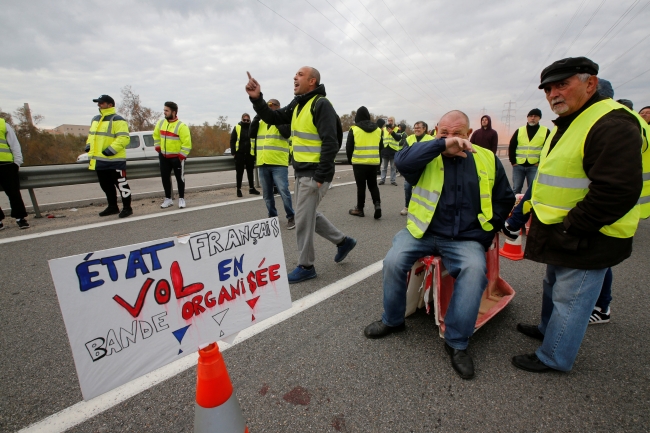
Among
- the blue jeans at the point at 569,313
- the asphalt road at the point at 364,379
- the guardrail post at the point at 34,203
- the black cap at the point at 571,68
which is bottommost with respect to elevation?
the asphalt road at the point at 364,379

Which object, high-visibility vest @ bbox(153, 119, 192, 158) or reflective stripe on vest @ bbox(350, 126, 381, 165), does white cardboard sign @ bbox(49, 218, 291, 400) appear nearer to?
reflective stripe on vest @ bbox(350, 126, 381, 165)

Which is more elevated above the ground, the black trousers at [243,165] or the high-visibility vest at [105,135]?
the high-visibility vest at [105,135]

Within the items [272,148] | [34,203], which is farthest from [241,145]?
[34,203]

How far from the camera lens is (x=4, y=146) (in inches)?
196

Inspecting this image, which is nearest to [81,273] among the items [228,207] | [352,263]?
[352,263]

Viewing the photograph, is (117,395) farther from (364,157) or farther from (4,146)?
(4,146)

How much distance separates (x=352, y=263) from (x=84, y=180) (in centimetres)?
559

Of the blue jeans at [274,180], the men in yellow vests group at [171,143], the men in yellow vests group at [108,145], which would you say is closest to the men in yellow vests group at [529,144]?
the blue jeans at [274,180]

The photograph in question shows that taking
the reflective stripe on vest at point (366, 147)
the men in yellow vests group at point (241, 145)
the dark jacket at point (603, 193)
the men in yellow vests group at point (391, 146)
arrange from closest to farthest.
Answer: the dark jacket at point (603, 193) < the reflective stripe on vest at point (366, 147) < the men in yellow vests group at point (241, 145) < the men in yellow vests group at point (391, 146)

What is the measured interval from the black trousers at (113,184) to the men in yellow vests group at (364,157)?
409 cm

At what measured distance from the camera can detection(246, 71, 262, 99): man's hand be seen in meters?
3.12

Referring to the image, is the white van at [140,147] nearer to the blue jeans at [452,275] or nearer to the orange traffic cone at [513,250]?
the orange traffic cone at [513,250]

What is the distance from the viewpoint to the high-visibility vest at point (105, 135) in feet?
18.0

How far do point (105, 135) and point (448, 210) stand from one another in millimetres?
5859
